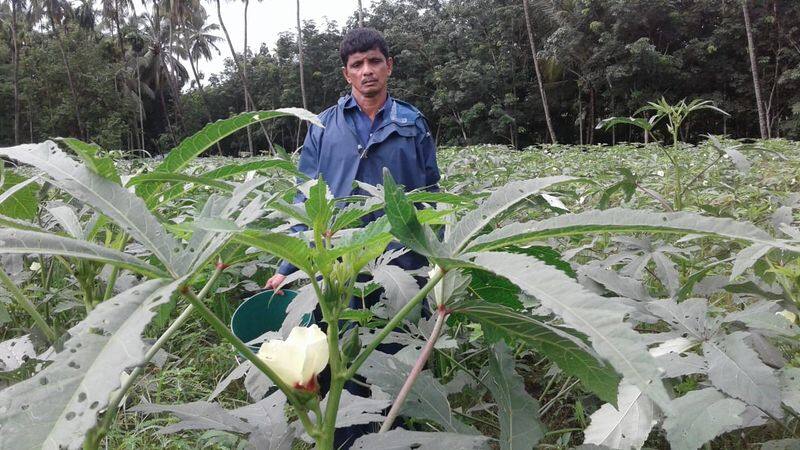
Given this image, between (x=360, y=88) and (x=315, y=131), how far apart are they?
9.4 inches

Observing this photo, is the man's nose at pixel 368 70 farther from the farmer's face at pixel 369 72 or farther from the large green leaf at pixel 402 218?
the large green leaf at pixel 402 218

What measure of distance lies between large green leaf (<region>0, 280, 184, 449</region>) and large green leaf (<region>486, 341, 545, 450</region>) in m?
0.48

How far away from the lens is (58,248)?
50 cm

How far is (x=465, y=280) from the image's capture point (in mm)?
671

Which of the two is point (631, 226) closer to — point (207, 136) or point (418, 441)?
point (418, 441)

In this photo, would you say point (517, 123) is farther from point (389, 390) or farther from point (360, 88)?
point (389, 390)

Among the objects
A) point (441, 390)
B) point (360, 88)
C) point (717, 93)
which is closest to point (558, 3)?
point (717, 93)

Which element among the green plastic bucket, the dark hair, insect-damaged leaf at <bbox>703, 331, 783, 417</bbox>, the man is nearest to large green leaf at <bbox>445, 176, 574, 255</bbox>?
insect-damaged leaf at <bbox>703, 331, 783, 417</bbox>

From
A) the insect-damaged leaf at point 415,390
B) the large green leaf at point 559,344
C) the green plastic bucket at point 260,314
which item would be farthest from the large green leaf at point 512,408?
the green plastic bucket at point 260,314

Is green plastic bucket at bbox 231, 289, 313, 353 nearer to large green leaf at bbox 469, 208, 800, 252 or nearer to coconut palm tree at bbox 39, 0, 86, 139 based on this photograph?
large green leaf at bbox 469, 208, 800, 252

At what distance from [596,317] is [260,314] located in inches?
41.7

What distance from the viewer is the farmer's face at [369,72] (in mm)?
2236

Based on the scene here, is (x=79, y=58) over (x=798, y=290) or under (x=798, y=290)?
over

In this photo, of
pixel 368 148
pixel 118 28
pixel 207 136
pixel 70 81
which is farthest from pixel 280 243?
pixel 118 28
